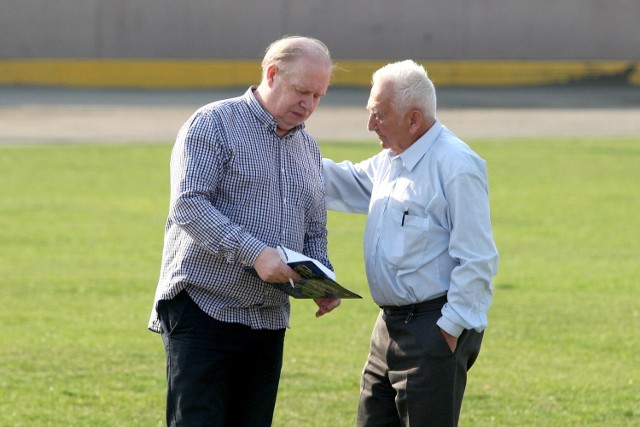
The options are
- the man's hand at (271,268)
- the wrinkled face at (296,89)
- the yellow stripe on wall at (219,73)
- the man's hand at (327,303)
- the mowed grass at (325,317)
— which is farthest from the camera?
the yellow stripe on wall at (219,73)

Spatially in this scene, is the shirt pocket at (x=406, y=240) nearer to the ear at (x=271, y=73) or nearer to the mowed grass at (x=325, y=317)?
the ear at (x=271, y=73)

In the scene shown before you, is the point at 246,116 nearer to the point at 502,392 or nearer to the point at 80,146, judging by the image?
the point at 502,392

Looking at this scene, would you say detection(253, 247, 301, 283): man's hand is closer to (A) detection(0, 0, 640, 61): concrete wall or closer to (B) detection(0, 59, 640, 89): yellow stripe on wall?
(B) detection(0, 59, 640, 89): yellow stripe on wall

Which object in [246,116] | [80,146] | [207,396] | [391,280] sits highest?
[246,116]

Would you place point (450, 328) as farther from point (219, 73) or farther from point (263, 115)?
point (219, 73)

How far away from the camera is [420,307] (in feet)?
14.4

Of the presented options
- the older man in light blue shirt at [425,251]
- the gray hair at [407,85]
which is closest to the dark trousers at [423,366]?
the older man in light blue shirt at [425,251]

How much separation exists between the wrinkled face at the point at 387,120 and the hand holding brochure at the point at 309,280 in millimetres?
520

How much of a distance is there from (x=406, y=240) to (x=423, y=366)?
440mm

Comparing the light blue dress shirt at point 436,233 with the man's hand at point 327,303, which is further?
the man's hand at point 327,303

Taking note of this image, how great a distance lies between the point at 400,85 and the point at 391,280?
0.68m

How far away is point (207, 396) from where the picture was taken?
431 centimetres

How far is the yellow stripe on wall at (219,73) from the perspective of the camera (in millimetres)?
30291

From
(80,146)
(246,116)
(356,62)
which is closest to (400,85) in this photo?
(246,116)
